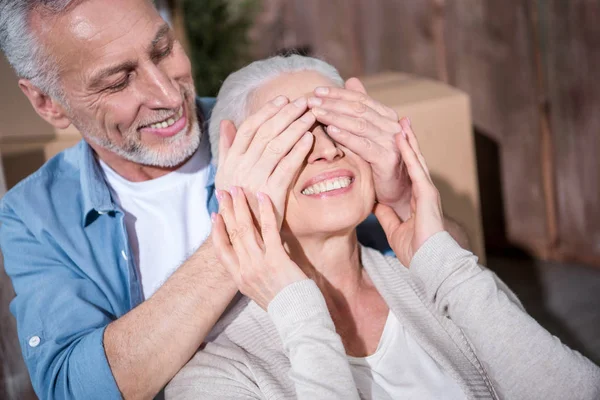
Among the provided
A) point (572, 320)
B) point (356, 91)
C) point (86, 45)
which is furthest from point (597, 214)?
point (86, 45)

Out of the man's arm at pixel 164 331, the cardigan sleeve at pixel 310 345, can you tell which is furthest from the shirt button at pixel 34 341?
the cardigan sleeve at pixel 310 345

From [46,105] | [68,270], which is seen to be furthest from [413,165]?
[46,105]

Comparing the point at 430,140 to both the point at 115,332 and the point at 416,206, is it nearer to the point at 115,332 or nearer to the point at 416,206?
the point at 416,206

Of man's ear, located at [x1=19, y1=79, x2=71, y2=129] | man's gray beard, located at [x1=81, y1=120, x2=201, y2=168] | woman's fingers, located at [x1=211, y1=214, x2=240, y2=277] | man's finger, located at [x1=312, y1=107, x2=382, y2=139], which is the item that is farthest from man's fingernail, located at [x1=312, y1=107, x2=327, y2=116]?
man's ear, located at [x1=19, y1=79, x2=71, y2=129]

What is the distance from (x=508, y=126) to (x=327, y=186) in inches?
72.0

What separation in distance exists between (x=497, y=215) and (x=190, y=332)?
7.24 feet

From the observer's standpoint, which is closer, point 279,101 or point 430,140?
point 279,101

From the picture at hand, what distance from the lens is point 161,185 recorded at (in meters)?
1.83

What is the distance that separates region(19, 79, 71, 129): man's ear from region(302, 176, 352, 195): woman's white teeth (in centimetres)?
69

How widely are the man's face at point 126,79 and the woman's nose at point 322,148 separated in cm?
37

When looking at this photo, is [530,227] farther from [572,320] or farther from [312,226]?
[312,226]

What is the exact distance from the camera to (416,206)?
1510mm

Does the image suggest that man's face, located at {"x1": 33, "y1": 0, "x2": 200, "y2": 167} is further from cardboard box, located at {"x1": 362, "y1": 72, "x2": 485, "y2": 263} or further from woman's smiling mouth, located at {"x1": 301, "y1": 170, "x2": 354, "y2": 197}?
cardboard box, located at {"x1": 362, "y1": 72, "x2": 485, "y2": 263}

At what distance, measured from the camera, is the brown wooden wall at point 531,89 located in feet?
9.16
